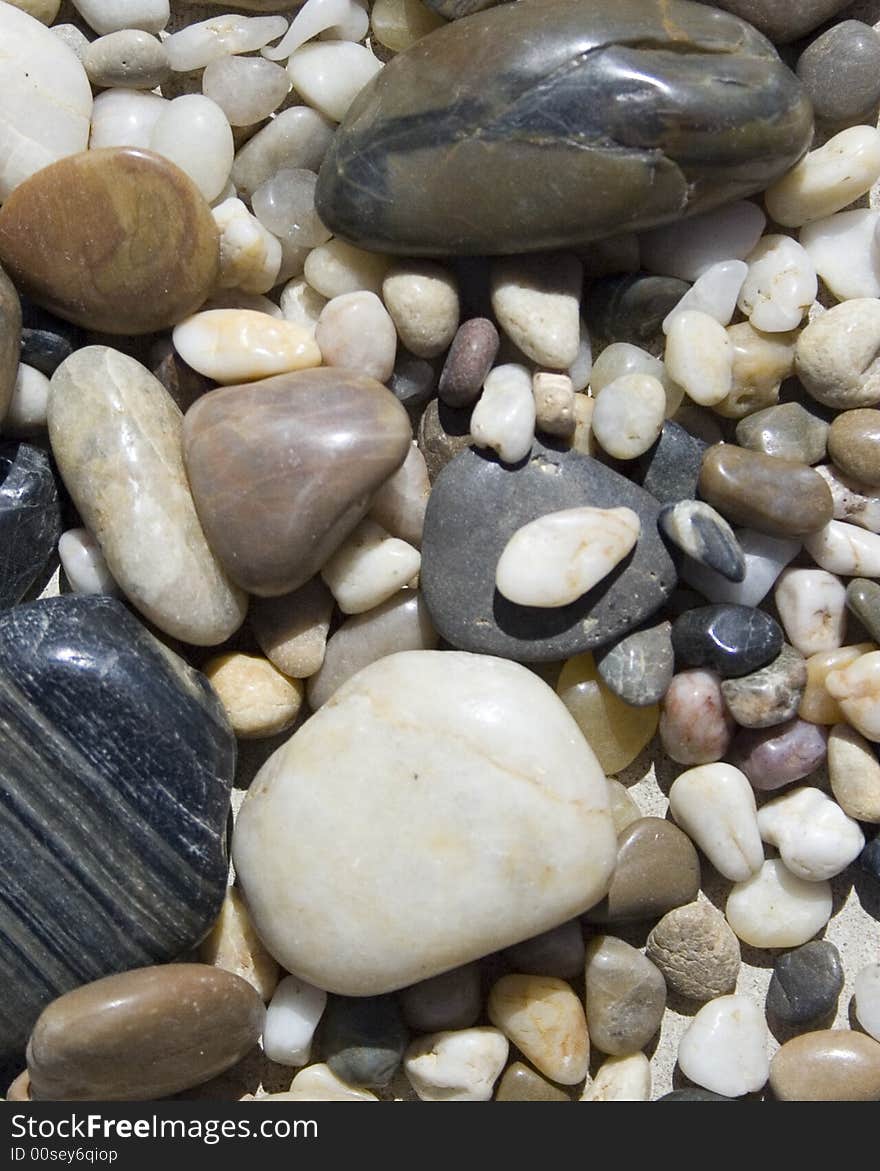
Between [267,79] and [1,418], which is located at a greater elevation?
[267,79]

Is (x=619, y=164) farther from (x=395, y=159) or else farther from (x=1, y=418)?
(x=1, y=418)

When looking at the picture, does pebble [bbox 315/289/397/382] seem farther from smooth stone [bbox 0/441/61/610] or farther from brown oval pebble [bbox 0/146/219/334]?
smooth stone [bbox 0/441/61/610]

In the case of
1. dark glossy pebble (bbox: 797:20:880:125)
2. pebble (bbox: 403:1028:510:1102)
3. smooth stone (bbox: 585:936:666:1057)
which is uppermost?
dark glossy pebble (bbox: 797:20:880:125)

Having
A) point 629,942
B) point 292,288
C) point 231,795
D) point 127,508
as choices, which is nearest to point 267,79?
point 292,288

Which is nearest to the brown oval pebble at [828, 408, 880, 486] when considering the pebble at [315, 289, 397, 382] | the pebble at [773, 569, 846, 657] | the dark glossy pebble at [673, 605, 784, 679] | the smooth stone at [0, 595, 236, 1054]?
the pebble at [773, 569, 846, 657]

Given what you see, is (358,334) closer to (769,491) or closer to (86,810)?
(769,491)

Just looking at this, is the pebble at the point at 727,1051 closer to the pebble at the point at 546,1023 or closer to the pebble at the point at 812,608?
the pebble at the point at 546,1023

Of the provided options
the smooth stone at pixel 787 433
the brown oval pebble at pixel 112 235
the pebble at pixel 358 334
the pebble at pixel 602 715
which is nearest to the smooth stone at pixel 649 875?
the pebble at pixel 602 715
